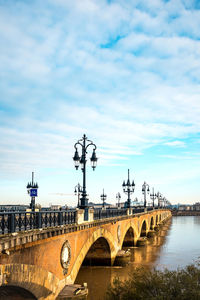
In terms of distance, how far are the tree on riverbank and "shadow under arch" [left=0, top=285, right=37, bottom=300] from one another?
145 inches

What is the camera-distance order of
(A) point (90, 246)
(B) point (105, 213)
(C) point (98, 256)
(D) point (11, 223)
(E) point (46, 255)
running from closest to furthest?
1. (D) point (11, 223)
2. (E) point (46, 255)
3. (A) point (90, 246)
4. (B) point (105, 213)
5. (C) point (98, 256)

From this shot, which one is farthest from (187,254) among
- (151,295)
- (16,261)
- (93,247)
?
(16,261)

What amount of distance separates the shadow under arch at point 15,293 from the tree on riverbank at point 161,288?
3680 mm

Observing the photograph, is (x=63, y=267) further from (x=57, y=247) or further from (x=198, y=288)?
(x=198, y=288)

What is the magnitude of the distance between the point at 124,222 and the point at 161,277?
20.0 m

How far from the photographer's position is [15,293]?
12.8 metres

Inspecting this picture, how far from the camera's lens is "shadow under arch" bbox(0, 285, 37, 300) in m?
12.2

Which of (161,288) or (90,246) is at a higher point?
(90,246)

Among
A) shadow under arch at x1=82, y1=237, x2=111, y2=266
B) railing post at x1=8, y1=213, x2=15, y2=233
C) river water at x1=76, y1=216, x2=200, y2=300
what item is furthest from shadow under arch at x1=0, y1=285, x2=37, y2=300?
shadow under arch at x1=82, y1=237, x2=111, y2=266

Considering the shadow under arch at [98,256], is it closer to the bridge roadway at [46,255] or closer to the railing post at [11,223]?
the bridge roadway at [46,255]

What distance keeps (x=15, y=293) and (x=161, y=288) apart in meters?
5.79

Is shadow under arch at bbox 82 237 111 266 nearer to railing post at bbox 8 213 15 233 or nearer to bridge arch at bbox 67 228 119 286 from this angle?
bridge arch at bbox 67 228 119 286

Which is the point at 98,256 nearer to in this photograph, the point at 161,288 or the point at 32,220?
the point at 161,288

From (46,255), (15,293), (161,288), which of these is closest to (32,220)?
(46,255)
